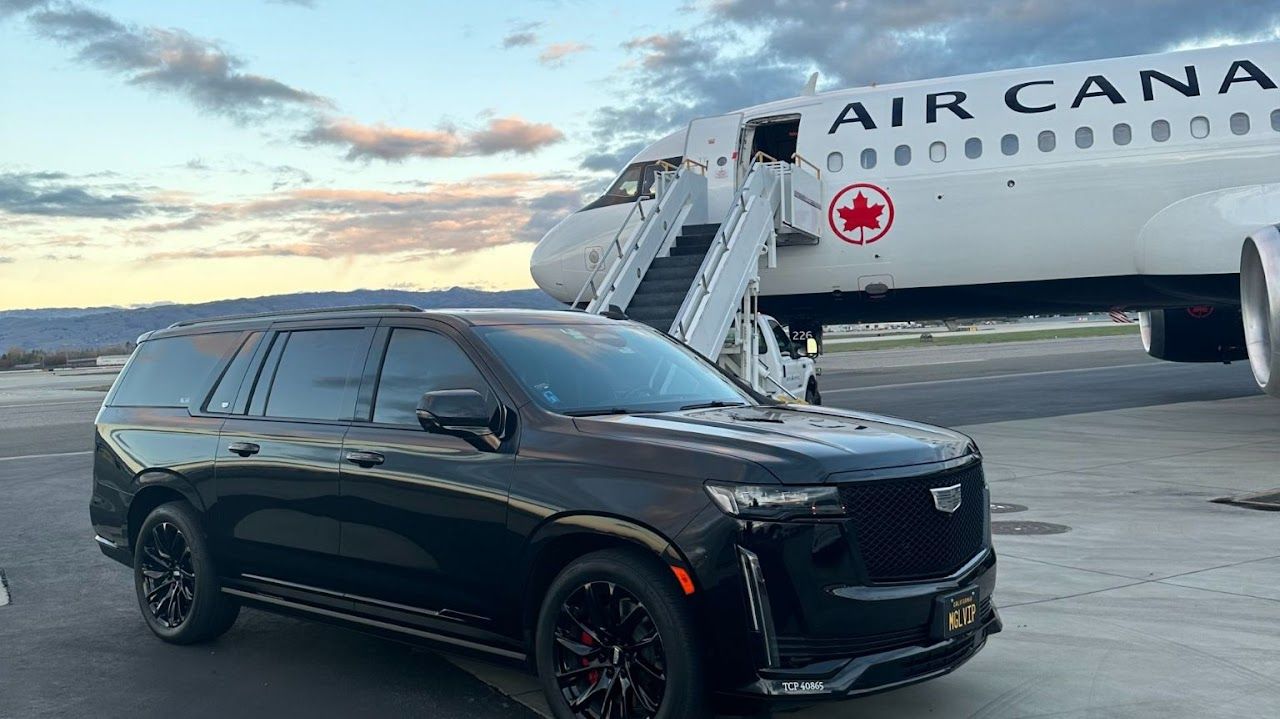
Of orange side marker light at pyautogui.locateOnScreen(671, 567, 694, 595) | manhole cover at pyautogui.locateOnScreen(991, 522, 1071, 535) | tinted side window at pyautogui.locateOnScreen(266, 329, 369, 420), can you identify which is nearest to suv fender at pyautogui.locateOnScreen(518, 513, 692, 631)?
Answer: orange side marker light at pyautogui.locateOnScreen(671, 567, 694, 595)

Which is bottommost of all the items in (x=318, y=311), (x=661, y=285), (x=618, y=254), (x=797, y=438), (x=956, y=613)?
(x=956, y=613)

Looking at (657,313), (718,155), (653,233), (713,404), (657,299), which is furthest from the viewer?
(718,155)

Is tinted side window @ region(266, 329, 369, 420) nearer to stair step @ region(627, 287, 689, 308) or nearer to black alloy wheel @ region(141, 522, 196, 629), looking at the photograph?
black alloy wheel @ region(141, 522, 196, 629)

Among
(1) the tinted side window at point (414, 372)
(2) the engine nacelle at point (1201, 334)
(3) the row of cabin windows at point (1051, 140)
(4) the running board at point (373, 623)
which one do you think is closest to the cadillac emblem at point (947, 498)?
(4) the running board at point (373, 623)

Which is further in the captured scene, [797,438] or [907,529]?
[797,438]

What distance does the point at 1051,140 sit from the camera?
1777 centimetres

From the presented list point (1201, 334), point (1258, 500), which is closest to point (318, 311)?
point (1258, 500)

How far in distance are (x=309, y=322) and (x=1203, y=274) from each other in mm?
14945

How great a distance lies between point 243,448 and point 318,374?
61 centimetres

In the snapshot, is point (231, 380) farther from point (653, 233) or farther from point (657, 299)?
point (653, 233)

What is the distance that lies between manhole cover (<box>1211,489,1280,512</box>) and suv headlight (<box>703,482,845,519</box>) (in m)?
7.19

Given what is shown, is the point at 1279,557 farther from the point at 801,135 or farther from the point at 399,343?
the point at 801,135

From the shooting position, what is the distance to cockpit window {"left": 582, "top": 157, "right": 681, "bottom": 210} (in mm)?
20281

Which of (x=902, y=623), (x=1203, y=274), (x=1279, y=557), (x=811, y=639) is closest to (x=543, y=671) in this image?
(x=811, y=639)
